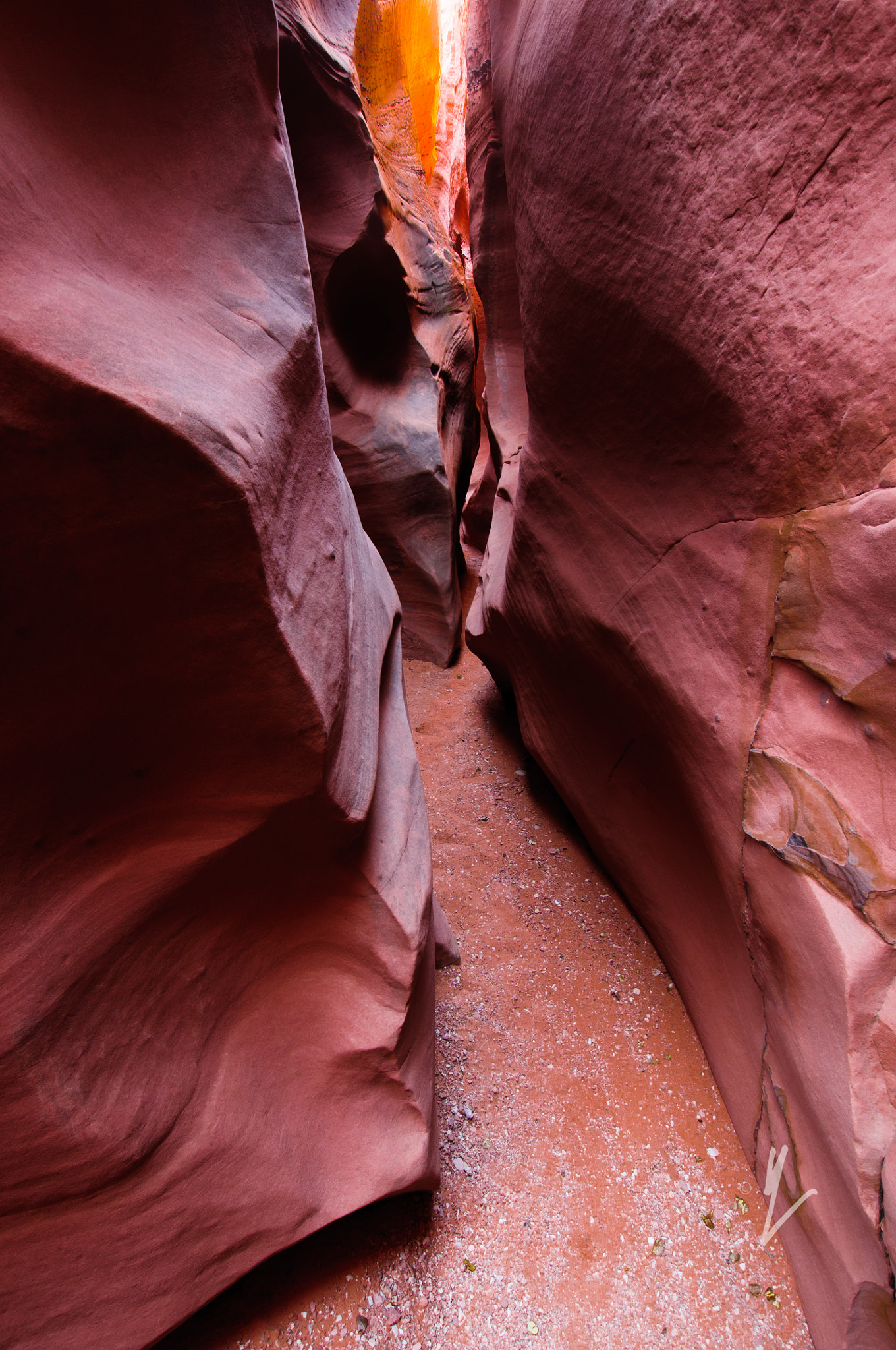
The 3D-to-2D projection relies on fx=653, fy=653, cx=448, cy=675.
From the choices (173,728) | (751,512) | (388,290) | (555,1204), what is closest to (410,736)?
(173,728)

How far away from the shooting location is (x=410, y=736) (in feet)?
6.72

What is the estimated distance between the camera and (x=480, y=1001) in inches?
83.6

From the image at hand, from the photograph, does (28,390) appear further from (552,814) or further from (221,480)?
(552,814)

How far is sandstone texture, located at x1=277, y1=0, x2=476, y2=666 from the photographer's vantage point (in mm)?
3711

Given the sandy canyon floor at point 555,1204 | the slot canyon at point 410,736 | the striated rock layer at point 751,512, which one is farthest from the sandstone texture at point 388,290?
the sandy canyon floor at point 555,1204

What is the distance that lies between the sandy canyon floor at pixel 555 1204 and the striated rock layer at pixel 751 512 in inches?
5.3

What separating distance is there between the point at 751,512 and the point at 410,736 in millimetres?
1141

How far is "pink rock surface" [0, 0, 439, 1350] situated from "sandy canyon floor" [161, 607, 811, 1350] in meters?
0.23

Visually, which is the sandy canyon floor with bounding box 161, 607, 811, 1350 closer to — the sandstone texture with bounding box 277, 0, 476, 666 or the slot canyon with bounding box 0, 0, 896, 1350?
the slot canyon with bounding box 0, 0, 896, 1350

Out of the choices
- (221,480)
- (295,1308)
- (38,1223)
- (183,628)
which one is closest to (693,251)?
(221,480)

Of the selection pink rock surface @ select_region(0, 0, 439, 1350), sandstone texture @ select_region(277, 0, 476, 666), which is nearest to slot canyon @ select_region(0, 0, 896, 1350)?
pink rock surface @ select_region(0, 0, 439, 1350)

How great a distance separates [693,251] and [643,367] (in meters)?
0.29

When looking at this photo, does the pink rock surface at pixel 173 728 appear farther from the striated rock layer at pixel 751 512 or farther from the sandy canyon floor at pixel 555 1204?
the striated rock layer at pixel 751 512

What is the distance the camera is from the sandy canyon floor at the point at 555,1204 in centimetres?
138
